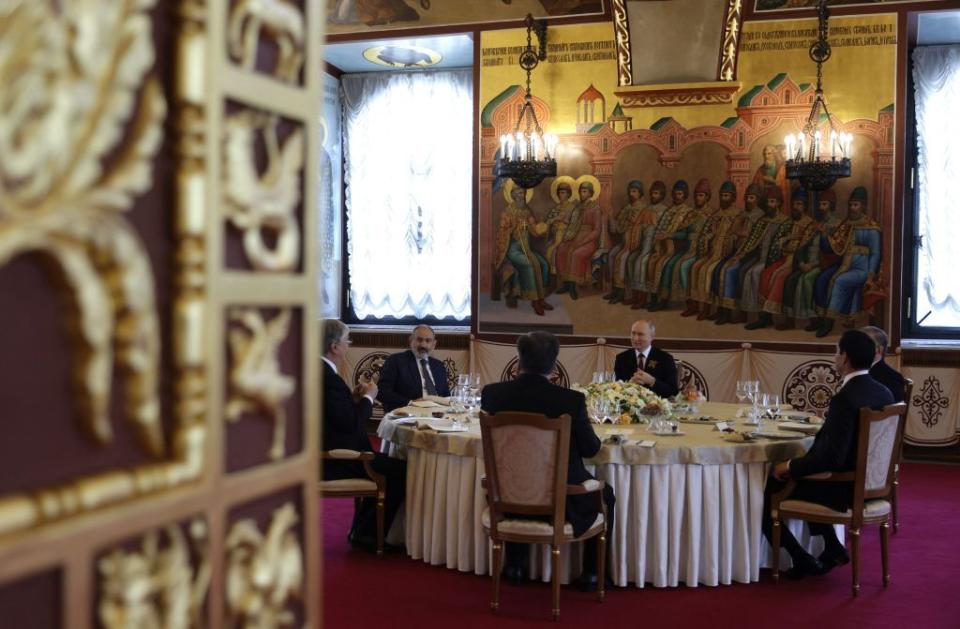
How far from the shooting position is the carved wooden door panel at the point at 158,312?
2.68 ft

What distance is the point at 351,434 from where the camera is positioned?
6715 mm

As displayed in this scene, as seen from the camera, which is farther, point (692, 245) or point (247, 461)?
point (692, 245)

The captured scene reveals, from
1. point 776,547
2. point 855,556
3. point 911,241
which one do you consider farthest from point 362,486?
point 911,241

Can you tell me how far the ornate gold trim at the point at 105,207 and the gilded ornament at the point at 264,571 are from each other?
0.13 m

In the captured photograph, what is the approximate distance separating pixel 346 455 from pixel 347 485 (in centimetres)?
22

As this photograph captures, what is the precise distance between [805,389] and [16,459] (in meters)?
10.8

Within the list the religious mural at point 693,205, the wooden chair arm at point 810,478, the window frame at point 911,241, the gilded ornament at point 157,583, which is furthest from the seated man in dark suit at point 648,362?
the gilded ornament at point 157,583

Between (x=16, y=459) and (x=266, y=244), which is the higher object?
(x=266, y=244)

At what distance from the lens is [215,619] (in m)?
1.02

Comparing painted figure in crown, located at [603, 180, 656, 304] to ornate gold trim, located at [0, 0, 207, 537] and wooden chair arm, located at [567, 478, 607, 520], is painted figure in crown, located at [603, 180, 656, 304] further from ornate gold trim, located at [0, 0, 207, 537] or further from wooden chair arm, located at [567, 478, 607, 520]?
ornate gold trim, located at [0, 0, 207, 537]

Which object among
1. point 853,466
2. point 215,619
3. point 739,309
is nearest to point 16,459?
point 215,619

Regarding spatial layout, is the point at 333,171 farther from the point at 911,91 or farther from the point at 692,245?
the point at 911,91

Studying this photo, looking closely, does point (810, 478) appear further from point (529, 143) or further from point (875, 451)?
point (529, 143)

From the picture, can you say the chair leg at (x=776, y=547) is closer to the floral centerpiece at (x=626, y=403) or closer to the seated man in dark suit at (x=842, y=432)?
the seated man in dark suit at (x=842, y=432)
